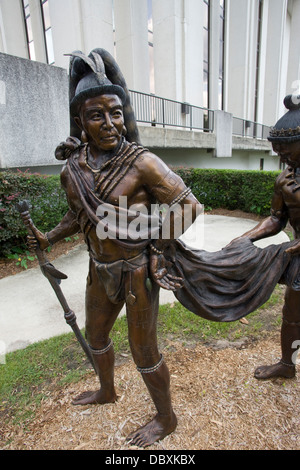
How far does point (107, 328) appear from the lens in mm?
2117

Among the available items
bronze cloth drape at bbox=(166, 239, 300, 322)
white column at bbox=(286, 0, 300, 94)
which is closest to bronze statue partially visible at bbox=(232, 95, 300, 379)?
bronze cloth drape at bbox=(166, 239, 300, 322)

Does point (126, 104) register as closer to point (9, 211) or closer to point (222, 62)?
point (9, 211)

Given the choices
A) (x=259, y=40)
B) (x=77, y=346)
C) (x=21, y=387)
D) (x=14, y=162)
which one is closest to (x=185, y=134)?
(x=14, y=162)

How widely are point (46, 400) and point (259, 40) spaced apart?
21.5 metres

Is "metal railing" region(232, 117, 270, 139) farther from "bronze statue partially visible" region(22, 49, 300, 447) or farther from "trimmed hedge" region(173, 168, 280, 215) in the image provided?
"bronze statue partially visible" region(22, 49, 300, 447)

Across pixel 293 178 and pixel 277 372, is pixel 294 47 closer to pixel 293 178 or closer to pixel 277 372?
pixel 293 178

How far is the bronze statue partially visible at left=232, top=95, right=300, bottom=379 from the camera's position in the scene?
1866 mm

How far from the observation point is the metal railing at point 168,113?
1016 centimetres

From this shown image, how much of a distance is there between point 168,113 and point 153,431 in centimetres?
1112

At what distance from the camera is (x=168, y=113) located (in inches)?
451

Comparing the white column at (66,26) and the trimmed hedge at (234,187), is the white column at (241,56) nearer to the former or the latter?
the trimmed hedge at (234,187)

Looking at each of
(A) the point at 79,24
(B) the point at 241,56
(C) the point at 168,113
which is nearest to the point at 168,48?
(C) the point at 168,113

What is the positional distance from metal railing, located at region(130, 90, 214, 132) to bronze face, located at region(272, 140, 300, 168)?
26.2ft

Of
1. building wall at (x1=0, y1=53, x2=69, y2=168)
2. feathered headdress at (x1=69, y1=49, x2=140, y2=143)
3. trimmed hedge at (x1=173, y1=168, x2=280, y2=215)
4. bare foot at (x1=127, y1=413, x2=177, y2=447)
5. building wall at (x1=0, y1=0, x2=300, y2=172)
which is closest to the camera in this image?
feathered headdress at (x1=69, y1=49, x2=140, y2=143)
